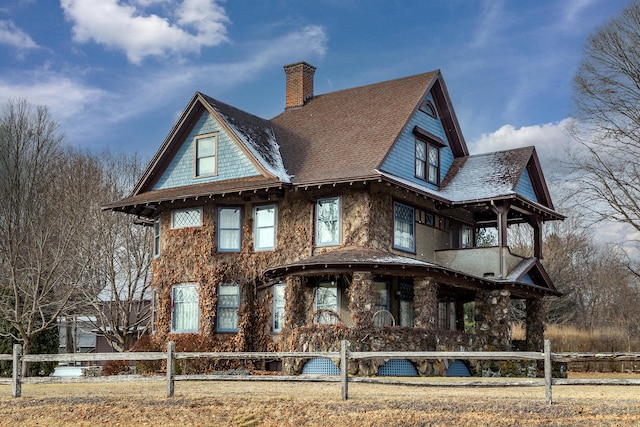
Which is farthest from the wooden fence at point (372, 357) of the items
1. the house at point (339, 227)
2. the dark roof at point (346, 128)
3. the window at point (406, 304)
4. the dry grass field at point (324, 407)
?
the dark roof at point (346, 128)

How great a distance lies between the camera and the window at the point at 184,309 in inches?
1155

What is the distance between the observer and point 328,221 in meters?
27.8

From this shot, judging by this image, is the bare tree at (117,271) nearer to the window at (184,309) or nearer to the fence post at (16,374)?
the window at (184,309)

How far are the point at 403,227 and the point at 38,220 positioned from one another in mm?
14795

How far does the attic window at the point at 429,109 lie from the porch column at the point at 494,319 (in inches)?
277

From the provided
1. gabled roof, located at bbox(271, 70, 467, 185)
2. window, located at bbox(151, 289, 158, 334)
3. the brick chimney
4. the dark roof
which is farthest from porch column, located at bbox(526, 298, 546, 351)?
window, located at bbox(151, 289, 158, 334)

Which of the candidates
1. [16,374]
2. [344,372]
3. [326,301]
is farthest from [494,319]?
[16,374]

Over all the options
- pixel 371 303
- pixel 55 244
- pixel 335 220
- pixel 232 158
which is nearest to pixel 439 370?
pixel 371 303

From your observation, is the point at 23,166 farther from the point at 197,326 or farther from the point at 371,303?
the point at 371,303

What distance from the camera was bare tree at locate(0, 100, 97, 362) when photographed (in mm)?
29969

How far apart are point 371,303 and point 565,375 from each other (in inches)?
387

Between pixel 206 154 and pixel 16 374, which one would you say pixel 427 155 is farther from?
pixel 16 374

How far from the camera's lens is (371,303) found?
2509cm

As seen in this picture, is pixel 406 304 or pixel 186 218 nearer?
pixel 406 304
